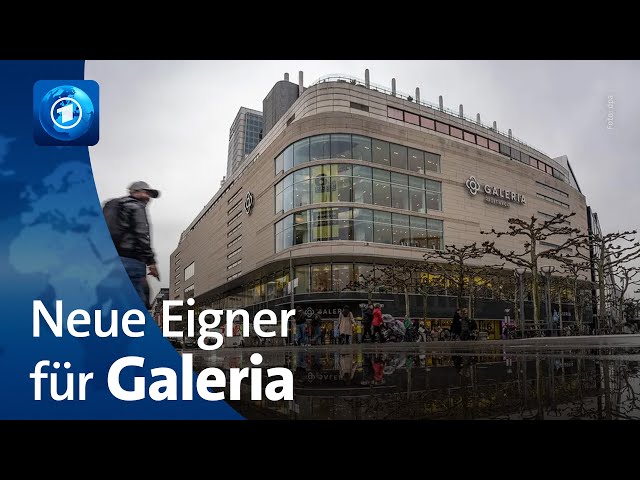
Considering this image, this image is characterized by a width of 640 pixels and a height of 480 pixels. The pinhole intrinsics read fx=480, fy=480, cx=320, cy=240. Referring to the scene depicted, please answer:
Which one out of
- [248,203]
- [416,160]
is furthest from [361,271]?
[248,203]

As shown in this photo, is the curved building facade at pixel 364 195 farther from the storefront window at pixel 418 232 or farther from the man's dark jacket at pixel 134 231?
the man's dark jacket at pixel 134 231

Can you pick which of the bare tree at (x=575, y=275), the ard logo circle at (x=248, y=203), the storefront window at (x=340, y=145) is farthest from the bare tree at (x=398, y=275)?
the ard logo circle at (x=248, y=203)

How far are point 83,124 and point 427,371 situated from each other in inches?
182

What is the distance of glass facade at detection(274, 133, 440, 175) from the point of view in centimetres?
4281

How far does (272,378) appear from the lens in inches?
211

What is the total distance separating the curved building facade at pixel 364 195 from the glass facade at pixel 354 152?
11cm

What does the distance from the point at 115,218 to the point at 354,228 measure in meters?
37.2

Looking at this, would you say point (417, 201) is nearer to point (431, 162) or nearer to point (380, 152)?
point (431, 162)

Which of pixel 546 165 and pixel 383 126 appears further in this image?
pixel 546 165

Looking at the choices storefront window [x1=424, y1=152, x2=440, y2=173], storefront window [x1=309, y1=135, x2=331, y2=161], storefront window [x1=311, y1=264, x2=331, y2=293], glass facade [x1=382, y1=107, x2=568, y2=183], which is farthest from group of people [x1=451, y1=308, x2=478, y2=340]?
glass facade [x1=382, y1=107, x2=568, y2=183]
